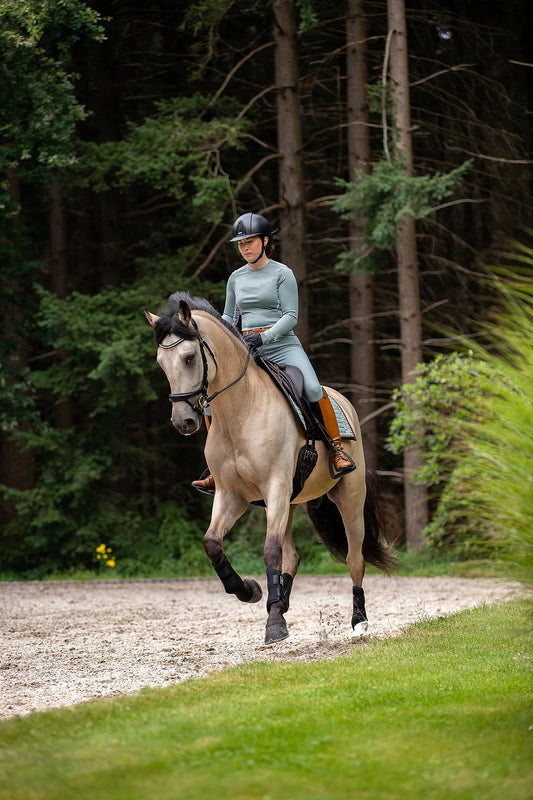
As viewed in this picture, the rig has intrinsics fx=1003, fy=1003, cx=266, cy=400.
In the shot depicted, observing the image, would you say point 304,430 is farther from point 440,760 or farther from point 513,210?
point 513,210

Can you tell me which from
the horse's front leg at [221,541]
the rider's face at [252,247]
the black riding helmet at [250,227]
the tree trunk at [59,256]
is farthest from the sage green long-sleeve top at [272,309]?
the tree trunk at [59,256]

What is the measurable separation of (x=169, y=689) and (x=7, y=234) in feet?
43.8

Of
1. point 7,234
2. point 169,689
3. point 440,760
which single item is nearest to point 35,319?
point 7,234

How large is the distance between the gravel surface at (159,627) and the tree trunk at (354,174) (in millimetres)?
5395

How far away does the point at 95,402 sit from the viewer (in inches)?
751

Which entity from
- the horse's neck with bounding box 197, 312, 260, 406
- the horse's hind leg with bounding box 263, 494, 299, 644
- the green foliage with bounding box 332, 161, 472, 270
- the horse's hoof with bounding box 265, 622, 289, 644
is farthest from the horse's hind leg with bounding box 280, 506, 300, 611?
the green foliage with bounding box 332, 161, 472, 270

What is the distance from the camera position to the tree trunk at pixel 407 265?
54.5ft

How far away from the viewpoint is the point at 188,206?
Result: 19.6 m

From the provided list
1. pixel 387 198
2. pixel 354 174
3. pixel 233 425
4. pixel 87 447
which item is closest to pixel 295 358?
pixel 233 425

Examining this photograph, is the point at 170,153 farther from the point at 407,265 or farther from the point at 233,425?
the point at 233,425

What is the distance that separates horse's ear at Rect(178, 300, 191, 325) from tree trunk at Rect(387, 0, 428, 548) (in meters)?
9.74

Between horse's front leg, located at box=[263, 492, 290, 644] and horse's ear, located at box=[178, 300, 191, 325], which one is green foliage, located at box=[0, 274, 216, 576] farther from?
horse's ear, located at box=[178, 300, 191, 325]

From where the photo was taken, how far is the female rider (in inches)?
317

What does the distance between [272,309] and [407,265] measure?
9.04m
